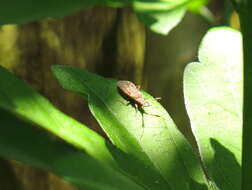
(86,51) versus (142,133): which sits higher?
(142,133)

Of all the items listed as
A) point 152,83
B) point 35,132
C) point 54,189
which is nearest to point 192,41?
point 152,83

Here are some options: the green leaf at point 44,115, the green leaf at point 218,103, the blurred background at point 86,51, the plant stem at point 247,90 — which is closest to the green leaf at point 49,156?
the green leaf at point 44,115

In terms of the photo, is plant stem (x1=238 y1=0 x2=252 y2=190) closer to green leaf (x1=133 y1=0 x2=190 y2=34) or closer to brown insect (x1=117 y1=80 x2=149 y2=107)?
green leaf (x1=133 y1=0 x2=190 y2=34)

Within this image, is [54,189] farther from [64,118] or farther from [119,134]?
[64,118]

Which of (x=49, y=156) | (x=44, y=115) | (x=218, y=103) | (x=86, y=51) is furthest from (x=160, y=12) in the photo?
(x=86, y=51)

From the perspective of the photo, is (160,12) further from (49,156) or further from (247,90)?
(49,156)

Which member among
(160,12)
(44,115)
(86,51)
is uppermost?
(160,12)
